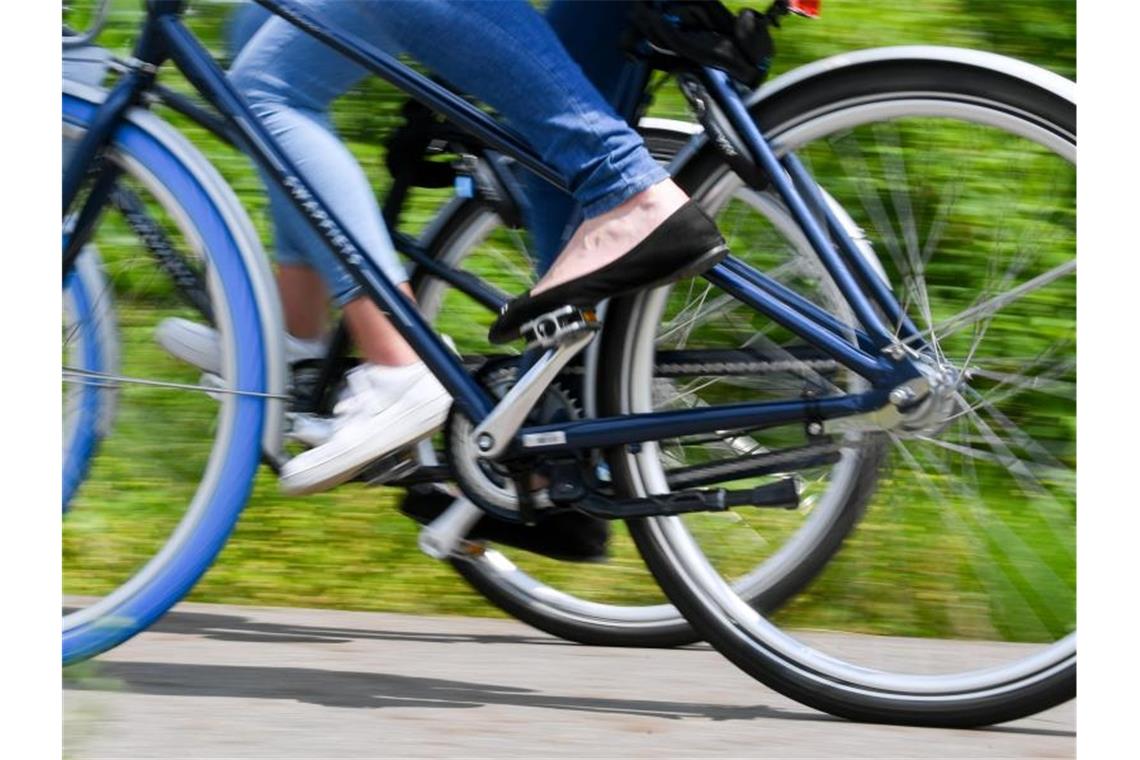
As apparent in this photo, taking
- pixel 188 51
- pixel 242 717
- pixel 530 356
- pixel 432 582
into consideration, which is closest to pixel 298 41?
pixel 188 51

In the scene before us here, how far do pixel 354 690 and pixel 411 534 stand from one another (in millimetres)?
987

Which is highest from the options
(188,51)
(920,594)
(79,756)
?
(188,51)

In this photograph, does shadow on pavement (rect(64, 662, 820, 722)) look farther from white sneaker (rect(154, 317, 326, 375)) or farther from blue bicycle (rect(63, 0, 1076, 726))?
white sneaker (rect(154, 317, 326, 375))

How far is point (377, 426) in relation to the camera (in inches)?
119

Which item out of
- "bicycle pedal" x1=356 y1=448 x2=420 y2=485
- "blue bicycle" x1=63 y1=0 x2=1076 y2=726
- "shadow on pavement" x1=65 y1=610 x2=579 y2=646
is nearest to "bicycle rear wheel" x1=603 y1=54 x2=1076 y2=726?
"blue bicycle" x1=63 y1=0 x2=1076 y2=726

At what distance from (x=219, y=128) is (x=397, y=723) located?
1071mm

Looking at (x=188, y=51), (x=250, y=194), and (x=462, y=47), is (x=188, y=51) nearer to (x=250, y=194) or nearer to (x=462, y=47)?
(x=462, y=47)

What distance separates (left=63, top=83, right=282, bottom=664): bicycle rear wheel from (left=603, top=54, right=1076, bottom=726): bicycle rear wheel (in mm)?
647

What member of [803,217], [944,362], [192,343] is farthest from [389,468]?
[944,362]

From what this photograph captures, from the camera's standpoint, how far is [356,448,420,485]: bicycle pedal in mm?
3062

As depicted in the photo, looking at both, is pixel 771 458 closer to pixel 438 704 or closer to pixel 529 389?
pixel 529 389

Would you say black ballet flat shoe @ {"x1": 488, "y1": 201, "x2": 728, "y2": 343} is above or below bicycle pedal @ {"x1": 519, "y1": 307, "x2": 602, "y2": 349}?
above

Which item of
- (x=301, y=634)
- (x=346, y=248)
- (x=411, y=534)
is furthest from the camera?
(x=411, y=534)

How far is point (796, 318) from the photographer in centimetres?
288
